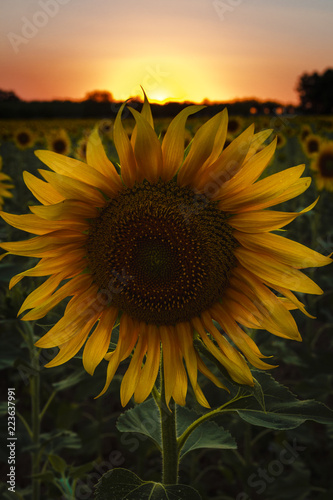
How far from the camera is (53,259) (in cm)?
136

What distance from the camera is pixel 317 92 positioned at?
39562mm

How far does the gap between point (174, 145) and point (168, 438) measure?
0.84 metres

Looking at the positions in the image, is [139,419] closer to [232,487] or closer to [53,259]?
[53,259]

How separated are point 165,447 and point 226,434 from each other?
1.10 feet

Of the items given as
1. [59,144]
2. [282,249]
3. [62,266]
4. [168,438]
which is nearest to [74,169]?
[62,266]

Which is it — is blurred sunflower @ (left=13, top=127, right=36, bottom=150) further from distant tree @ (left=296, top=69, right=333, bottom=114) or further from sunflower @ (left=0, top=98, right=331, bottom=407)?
distant tree @ (left=296, top=69, right=333, bottom=114)

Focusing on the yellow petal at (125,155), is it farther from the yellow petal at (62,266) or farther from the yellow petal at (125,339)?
the yellow petal at (125,339)

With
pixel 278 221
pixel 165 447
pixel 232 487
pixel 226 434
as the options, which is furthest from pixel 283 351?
pixel 278 221

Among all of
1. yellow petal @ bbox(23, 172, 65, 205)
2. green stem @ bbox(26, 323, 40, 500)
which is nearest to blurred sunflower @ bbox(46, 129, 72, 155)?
green stem @ bbox(26, 323, 40, 500)

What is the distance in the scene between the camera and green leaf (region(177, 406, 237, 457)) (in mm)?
1584

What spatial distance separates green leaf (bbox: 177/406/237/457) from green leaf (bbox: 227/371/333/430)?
0.27m

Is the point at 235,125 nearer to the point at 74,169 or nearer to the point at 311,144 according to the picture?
the point at 311,144

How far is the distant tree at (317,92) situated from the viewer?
3747 centimetres

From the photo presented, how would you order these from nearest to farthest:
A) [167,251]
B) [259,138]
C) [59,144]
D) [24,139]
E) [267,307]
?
[259,138]
[267,307]
[167,251]
[59,144]
[24,139]
